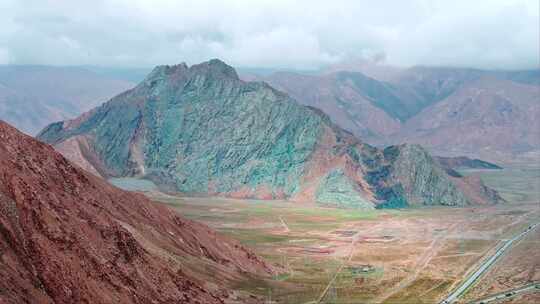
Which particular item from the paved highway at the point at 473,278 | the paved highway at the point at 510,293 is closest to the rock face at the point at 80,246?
the paved highway at the point at 473,278

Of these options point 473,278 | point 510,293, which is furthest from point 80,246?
point 473,278

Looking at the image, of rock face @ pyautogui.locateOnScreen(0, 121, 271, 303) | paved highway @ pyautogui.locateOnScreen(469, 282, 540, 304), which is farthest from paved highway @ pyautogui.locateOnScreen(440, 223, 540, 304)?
rock face @ pyautogui.locateOnScreen(0, 121, 271, 303)

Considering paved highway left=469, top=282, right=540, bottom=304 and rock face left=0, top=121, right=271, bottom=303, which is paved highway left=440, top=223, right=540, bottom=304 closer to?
paved highway left=469, top=282, right=540, bottom=304

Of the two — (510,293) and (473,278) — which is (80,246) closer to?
(510,293)

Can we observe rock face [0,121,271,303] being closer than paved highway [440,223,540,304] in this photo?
Yes

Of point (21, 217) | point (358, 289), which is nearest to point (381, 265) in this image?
point (358, 289)

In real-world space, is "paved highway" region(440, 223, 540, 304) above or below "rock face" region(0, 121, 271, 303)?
below

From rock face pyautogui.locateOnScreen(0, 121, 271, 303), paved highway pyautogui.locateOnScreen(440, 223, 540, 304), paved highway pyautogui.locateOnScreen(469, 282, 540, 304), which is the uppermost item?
rock face pyautogui.locateOnScreen(0, 121, 271, 303)

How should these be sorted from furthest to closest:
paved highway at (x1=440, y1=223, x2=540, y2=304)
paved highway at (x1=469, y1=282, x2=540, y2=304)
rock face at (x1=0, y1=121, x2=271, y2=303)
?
paved highway at (x1=440, y1=223, x2=540, y2=304)
paved highway at (x1=469, y1=282, x2=540, y2=304)
rock face at (x1=0, y1=121, x2=271, y2=303)

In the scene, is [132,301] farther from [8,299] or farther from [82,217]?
[8,299]
